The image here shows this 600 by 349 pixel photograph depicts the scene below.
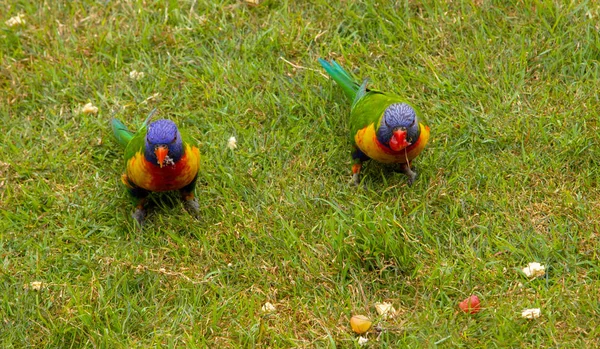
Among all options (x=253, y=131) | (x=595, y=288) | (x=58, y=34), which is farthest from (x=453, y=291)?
(x=58, y=34)

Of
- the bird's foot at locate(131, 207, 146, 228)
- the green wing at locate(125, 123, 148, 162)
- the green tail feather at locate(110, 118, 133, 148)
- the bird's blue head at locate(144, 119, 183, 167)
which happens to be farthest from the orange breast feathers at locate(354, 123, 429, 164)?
the green tail feather at locate(110, 118, 133, 148)

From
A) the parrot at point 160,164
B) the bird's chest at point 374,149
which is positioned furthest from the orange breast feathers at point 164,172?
the bird's chest at point 374,149

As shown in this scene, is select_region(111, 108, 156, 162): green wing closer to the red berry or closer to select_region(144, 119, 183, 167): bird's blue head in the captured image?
select_region(144, 119, 183, 167): bird's blue head

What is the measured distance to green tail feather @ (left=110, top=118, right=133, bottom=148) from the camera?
481 cm

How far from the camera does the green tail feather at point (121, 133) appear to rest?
4812 millimetres

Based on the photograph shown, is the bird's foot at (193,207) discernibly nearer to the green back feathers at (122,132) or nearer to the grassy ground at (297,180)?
the grassy ground at (297,180)

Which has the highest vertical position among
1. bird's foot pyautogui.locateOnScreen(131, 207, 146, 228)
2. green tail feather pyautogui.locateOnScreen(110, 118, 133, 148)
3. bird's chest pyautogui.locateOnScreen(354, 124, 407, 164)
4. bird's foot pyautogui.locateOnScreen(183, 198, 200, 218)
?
bird's chest pyautogui.locateOnScreen(354, 124, 407, 164)

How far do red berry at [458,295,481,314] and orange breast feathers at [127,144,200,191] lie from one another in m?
1.60

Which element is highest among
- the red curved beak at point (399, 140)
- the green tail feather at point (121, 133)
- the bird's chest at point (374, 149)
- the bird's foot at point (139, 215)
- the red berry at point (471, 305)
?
the red curved beak at point (399, 140)

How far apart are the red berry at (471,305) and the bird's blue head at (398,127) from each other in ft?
2.94

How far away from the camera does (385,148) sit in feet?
14.1

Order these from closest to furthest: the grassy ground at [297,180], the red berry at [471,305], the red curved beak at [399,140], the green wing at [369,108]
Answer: the red berry at [471,305] → the grassy ground at [297,180] → the red curved beak at [399,140] → the green wing at [369,108]

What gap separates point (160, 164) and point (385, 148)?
1.21m

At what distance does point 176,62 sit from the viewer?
544 centimetres
